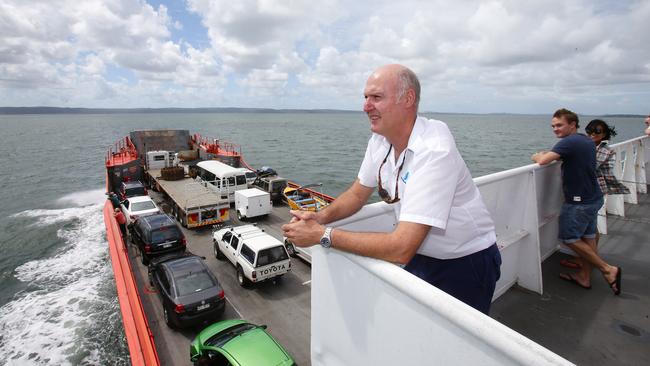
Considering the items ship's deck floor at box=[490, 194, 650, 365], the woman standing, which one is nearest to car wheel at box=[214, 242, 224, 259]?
ship's deck floor at box=[490, 194, 650, 365]

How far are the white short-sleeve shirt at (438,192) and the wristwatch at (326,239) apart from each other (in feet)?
1.24

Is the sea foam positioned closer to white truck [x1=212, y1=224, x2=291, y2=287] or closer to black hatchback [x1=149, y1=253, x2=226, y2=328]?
black hatchback [x1=149, y1=253, x2=226, y2=328]

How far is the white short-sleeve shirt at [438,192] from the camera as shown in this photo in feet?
5.61

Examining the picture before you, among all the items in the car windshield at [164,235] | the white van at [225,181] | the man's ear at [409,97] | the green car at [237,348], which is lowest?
the green car at [237,348]

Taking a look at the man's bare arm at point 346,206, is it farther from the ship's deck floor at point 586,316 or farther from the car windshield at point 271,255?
the car windshield at point 271,255

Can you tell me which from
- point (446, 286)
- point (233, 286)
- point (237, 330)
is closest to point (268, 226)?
point (233, 286)

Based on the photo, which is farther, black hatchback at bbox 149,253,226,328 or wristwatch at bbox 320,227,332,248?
black hatchback at bbox 149,253,226,328

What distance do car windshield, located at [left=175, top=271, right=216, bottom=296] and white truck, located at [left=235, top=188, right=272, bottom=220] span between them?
296 inches

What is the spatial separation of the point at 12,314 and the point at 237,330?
12.1 m

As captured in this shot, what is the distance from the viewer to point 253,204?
672 inches

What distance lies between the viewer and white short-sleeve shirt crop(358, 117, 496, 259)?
1711 millimetres

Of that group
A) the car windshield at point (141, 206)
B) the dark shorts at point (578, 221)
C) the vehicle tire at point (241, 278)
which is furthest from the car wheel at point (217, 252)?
the dark shorts at point (578, 221)

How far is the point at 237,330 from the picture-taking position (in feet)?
23.7

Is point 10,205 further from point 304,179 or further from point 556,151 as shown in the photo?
point 556,151
